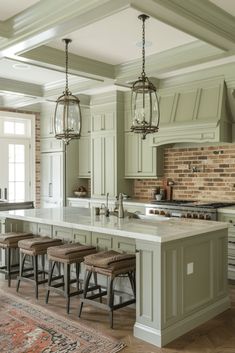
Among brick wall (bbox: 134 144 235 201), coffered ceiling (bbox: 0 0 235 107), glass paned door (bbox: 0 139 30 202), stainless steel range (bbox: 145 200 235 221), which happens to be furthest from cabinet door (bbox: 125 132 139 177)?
glass paned door (bbox: 0 139 30 202)

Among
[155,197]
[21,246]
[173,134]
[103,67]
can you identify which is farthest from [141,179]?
[21,246]

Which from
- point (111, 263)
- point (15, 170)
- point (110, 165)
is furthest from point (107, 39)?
point (15, 170)

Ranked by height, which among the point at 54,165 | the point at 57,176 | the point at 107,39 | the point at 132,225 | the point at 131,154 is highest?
the point at 107,39

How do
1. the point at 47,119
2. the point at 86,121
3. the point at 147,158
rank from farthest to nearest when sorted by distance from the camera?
1. the point at 47,119
2. the point at 86,121
3. the point at 147,158

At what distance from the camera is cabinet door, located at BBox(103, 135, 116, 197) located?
7191mm

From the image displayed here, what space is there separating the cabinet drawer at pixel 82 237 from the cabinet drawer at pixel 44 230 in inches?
20.5

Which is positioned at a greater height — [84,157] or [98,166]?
[84,157]

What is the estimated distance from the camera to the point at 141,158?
6.96m

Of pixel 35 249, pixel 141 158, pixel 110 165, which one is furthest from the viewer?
pixel 110 165

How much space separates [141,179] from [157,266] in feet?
13.4

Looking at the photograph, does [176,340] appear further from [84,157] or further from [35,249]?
[84,157]

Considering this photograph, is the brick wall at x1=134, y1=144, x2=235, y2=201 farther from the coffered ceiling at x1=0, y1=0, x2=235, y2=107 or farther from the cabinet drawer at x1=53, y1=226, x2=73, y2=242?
the cabinet drawer at x1=53, y1=226, x2=73, y2=242

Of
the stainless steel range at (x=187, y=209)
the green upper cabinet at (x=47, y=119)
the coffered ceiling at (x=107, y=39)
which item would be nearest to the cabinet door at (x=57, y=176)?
the green upper cabinet at (x=47, y=119)

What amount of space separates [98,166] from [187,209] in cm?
235
